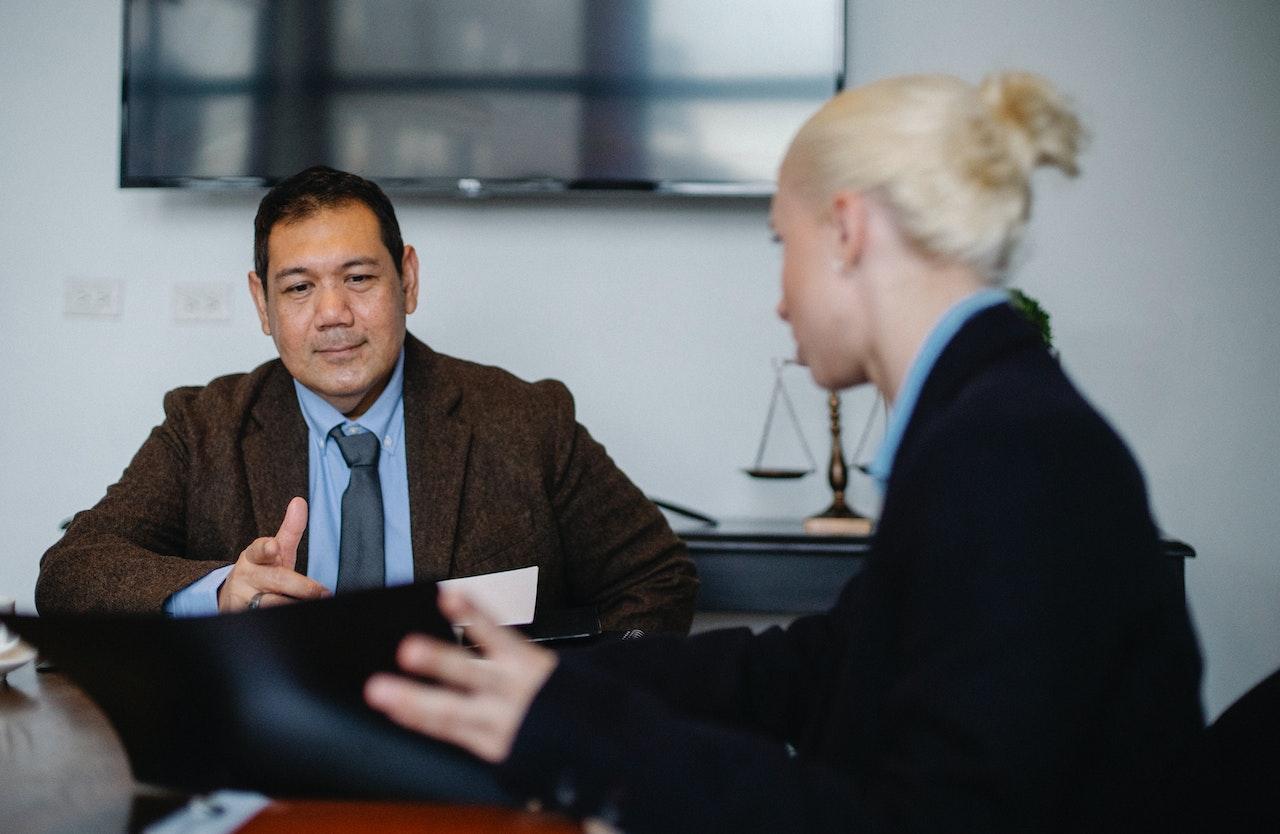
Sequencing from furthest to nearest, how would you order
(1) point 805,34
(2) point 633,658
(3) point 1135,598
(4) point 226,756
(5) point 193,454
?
(1) point 805,34 → (5) point 193,454 → (2) point 633,658 → (4) point 226,756 → (3) point 1135,598

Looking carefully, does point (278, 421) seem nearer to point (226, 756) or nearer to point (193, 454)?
point (193, 454)

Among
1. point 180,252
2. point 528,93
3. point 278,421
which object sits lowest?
point 278,421

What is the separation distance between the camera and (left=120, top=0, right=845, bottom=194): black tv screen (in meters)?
2.50

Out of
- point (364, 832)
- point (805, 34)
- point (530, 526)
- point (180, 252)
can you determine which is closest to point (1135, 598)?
point (364, 832)

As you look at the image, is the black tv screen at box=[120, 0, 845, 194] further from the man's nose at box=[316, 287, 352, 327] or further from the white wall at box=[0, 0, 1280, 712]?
the man's nose at box=[316, 287, 352, 327]

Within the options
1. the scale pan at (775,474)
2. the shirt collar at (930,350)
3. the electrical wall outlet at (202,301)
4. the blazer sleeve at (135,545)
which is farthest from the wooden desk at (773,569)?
the shirt collar at (930,350)

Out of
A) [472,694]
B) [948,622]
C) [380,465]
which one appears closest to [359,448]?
[380,465]

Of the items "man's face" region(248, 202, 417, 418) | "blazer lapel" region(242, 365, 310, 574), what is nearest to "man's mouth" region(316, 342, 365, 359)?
"man's face" region(248, 202, 417, 418)

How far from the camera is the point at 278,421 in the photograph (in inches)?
68.7

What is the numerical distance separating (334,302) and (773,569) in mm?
963

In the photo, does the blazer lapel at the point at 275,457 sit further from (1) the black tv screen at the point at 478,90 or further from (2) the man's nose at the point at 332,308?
(1) the black tv screen at the point at 478,90

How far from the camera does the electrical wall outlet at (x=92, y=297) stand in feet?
8.92

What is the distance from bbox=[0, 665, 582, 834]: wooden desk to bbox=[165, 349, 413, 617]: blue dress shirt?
23.5 inches

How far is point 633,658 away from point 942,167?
0.45 metres
